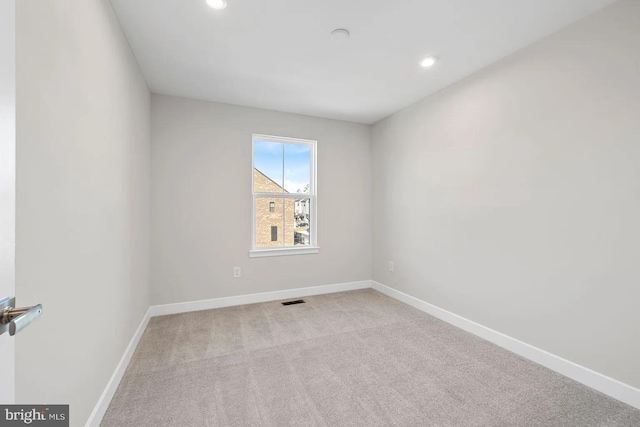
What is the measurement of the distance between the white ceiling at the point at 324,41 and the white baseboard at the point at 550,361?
2423 mm

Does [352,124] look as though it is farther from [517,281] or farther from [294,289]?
[517,281]

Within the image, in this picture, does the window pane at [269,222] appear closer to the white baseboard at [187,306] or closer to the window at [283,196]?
the window at [283,196]

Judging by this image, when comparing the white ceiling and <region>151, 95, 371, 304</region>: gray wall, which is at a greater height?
the white ceiling

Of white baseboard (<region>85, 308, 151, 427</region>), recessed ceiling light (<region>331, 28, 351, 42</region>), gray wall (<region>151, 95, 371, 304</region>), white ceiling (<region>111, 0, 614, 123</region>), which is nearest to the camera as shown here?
white baseboard (<region>85, 308, 151, 427</region>)

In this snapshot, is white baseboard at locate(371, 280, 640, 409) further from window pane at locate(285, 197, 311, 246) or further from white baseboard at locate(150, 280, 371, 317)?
window pane at locate(285, 197, 311, 246)

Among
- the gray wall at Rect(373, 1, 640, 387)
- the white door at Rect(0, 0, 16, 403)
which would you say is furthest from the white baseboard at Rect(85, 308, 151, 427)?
the gray wall at Rect(373, 1, 640, 387)

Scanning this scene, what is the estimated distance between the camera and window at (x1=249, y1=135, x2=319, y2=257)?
359 centimetres

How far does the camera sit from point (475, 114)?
8.50 ft

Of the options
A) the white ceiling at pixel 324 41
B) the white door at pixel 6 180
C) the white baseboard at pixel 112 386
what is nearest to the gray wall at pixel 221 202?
the white ceiling at pixel 324 41

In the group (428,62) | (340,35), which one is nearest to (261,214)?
(340,35)
